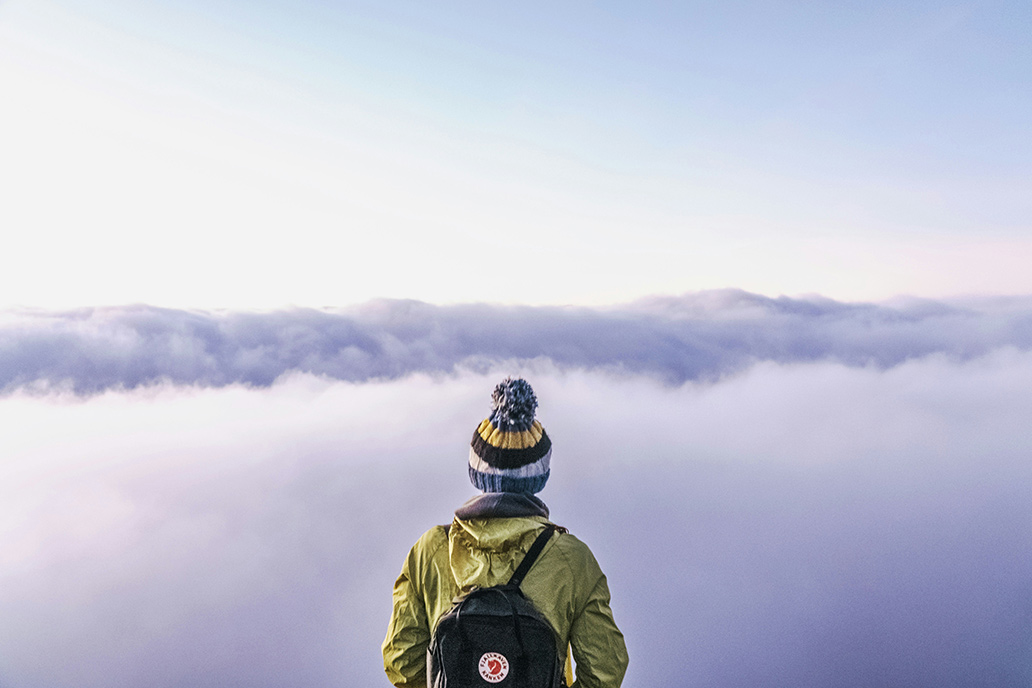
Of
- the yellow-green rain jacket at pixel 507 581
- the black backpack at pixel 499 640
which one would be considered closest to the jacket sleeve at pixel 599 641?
the yellow-green rain jacket at pixel 507 581

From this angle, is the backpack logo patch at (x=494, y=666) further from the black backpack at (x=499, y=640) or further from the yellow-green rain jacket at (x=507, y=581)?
the yellow-green rain jacket at (x=507, y=581)

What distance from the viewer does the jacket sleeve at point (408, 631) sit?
304 centimetres

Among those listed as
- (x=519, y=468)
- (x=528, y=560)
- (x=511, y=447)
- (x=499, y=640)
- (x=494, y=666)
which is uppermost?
(x=511, y=447)

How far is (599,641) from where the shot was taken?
2.92m

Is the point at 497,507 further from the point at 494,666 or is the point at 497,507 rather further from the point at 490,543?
the point at 494,666

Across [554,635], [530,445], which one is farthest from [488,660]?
[530,445]

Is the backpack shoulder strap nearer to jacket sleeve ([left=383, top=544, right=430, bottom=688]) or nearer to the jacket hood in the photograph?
the jacket hood

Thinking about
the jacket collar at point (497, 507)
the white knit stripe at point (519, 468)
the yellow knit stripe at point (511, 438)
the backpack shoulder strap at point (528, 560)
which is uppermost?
the yellow knit stripe at point (511, 438)

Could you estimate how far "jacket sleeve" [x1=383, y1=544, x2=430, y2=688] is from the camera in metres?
3.04

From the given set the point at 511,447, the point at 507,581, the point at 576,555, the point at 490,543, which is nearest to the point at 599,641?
the point at 576,555

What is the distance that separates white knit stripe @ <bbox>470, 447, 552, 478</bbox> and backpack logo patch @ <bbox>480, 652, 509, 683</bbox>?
2.66 feet

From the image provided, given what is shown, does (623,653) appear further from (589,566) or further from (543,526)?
(543,526)

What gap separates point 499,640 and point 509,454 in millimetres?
835

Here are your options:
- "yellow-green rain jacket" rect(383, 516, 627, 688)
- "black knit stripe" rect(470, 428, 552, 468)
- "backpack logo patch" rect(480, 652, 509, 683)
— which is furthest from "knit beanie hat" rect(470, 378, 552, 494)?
"backpack logo patch" rect(480, 652, 509, 683)
